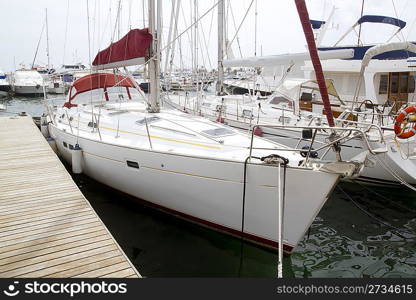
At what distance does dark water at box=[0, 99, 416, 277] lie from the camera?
205 inches

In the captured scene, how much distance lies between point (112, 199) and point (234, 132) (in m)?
3.11

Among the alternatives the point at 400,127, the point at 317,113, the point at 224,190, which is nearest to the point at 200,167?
the point at 224,190

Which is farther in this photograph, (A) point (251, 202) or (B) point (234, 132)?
(B) point (234, 132)

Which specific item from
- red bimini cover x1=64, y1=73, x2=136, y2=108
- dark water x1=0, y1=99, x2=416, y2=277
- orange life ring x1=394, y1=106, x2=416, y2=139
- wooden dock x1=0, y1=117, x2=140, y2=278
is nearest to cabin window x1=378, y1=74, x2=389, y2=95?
dark water x1=0, y1=99, x2=416, y2=277

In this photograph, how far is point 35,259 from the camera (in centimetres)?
388

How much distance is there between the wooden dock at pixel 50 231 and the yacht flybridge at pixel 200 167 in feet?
3.49

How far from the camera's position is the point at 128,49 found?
820cm

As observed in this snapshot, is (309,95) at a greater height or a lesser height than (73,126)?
greater

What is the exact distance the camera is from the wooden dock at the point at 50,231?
374cm

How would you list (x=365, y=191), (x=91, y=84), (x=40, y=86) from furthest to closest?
(x=40, y=86) < (x=91, y=84) < (x=365, y=191)

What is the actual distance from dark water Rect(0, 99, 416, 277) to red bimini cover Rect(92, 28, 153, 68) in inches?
129

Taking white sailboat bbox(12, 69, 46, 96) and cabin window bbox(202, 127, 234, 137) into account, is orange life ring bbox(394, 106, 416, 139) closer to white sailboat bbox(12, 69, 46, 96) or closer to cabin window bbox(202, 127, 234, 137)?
cabin window bbox(202, 127, 234, 137)

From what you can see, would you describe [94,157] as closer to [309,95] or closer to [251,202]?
[251,202]

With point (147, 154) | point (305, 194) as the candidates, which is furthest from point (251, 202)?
point (147, 154)
